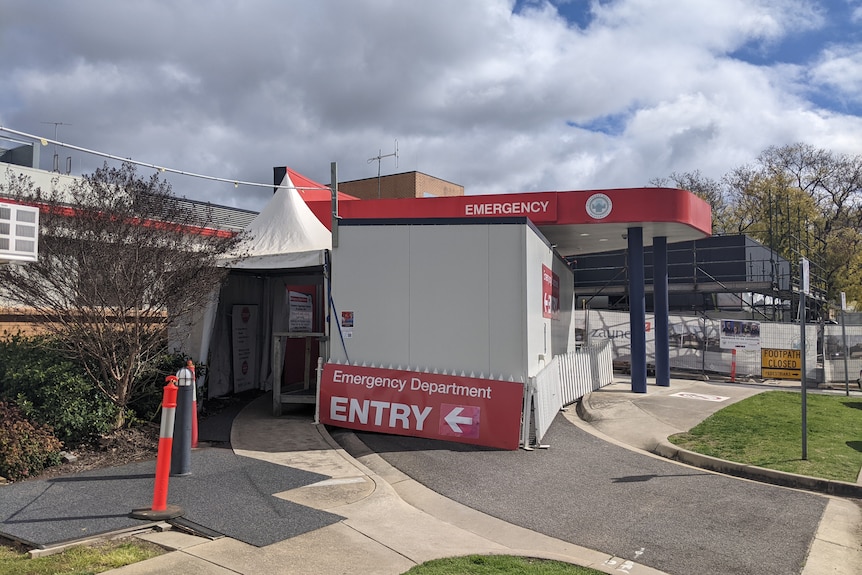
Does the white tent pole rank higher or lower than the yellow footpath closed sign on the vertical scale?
higher

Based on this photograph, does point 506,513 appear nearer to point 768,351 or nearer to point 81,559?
point 81,559

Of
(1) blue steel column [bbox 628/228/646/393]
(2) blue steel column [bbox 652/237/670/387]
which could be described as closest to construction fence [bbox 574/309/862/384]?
(2) blue steel column [bbox 652/237/670/387]

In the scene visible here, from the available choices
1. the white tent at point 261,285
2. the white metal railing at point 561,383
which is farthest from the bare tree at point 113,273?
the white metal railing at point 561,383

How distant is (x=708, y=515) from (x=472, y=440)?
3.68m

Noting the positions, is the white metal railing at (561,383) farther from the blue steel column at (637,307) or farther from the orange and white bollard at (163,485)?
the orange and white bollard at (163,485)

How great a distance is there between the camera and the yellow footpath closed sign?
66.4 ft

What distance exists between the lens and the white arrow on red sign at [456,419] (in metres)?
9.66

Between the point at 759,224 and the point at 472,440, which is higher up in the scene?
the point at 759,224

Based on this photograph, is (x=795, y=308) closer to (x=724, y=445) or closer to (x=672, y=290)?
(x=672, y=290)

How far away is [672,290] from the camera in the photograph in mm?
25391

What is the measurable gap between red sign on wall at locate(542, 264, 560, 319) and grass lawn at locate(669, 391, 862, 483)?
340cm

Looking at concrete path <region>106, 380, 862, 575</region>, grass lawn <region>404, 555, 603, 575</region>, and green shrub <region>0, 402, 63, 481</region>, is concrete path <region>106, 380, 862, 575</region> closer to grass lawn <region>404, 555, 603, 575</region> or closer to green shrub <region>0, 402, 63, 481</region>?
grass lawn <region>404, 555, 603, 575</region>

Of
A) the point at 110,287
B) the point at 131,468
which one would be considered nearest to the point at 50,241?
the point at 110,287

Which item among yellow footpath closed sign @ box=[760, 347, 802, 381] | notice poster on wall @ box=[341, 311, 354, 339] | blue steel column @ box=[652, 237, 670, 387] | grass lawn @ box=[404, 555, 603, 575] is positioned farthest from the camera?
yellow footpath closed sign @ box=[760, 347, 802, 381]
